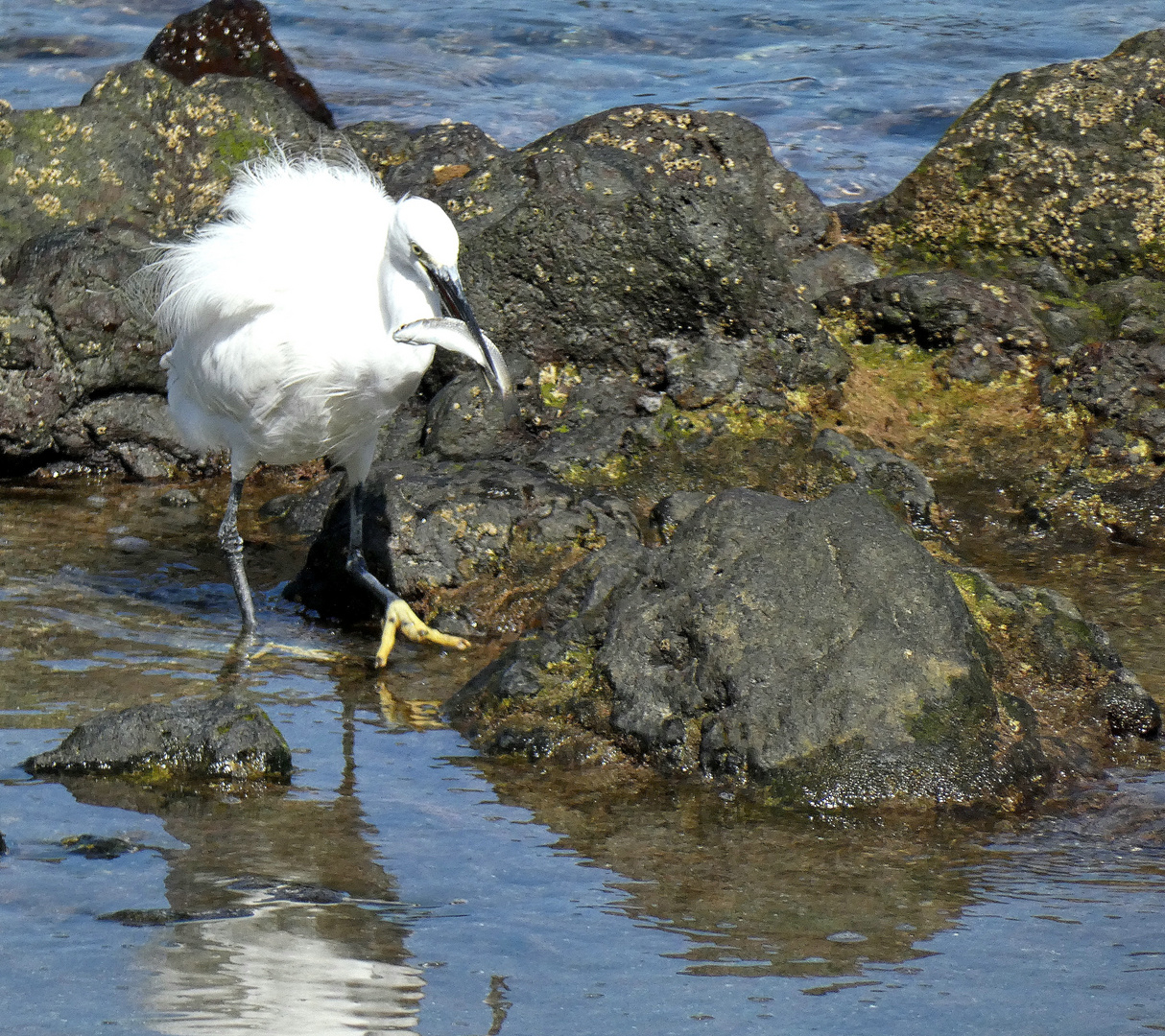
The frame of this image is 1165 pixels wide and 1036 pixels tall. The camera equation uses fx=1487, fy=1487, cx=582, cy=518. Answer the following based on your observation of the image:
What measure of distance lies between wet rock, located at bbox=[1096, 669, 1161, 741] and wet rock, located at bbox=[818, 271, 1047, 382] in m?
3.40

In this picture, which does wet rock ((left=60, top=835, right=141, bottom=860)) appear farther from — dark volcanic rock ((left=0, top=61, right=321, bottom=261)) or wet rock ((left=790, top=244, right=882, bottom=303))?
dark volcanic rock ((left=0, top=61, right=321, bottom=261))

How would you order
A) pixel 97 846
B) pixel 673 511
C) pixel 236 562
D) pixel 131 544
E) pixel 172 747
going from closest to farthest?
pixel 97 846
pixel 172 747
pixel 673 511
pixel 236 562
pixel 131 544

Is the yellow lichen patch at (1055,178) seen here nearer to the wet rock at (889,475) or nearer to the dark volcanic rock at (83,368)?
the wet rock at (889,475)

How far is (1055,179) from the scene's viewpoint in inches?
358

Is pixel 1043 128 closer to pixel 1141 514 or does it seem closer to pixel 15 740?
pixel 1141 514

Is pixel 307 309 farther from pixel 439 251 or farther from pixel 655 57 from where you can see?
Answer: pixel 655 57

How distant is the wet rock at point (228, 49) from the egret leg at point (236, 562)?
22.4ft

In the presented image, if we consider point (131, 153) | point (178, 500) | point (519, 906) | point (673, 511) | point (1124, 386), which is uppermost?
point (131, 153)

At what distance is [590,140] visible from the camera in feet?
28.2

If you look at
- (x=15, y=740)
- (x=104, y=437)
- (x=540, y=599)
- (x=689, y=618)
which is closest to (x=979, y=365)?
(x=540, y=599)

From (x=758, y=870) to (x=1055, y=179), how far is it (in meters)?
6.39

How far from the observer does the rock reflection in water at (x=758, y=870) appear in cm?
350

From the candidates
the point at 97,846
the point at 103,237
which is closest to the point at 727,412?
the point at 103,237

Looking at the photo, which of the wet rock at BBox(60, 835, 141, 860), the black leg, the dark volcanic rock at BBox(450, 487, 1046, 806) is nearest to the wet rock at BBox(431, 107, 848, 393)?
the black leg
